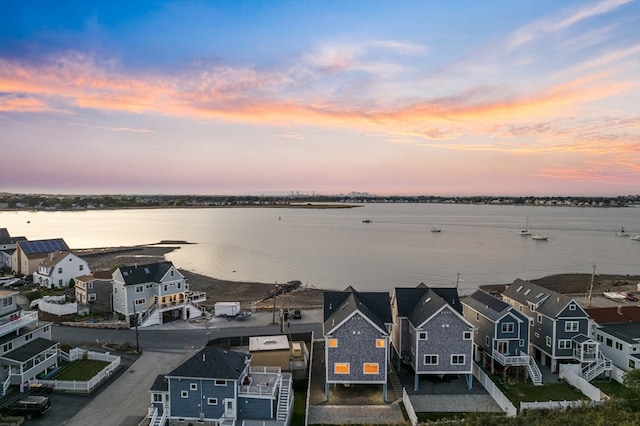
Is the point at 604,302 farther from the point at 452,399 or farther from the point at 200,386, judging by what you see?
the point at 200,386

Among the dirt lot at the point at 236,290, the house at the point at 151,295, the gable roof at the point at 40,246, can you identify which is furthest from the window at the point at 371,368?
the gable roof at the point at 40,246

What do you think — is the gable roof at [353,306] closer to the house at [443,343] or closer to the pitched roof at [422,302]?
the pitched roof at [422,302]

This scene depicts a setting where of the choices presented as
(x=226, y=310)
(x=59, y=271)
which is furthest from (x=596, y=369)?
(x=59, y=271)

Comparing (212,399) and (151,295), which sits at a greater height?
(151,295)

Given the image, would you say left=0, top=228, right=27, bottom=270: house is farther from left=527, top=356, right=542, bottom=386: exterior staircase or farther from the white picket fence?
left=527, top=356, right=542, bottom=386: exterior staircase

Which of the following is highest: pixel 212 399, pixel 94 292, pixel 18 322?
pixel 18 322

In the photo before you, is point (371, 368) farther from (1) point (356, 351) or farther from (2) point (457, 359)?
(2) point (457, 359)
